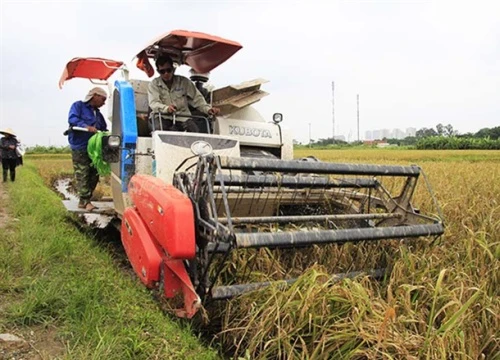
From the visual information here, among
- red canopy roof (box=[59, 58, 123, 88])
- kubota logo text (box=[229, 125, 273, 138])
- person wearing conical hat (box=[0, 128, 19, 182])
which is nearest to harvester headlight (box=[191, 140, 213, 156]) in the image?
kubota logo text (box=[229, 125, 273, 138])

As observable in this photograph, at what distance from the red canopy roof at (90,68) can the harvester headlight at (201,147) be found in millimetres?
2483

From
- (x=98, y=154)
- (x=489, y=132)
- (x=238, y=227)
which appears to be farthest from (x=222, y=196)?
(x=489, y=132)

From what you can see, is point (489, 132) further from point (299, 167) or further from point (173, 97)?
point (299, 167)

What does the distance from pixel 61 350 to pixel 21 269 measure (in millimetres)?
1413

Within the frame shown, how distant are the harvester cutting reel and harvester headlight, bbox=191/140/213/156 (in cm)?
47

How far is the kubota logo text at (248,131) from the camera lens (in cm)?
464

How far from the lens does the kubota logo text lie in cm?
464

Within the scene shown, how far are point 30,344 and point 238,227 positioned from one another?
1592 millimetres

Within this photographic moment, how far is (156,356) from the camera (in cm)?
217

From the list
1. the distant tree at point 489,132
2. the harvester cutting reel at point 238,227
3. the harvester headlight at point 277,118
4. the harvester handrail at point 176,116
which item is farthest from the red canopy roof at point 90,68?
the distant tree at point 489,132

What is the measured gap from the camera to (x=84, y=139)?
5.62m

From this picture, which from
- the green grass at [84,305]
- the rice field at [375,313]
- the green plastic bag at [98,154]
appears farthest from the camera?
the green plastic bag at [98,154]

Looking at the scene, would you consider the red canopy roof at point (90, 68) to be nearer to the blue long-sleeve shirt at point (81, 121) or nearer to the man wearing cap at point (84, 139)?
the man wearing cap at point (84, 139)

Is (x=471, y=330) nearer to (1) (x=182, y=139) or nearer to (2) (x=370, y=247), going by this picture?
(2) (x=370, y=247)
